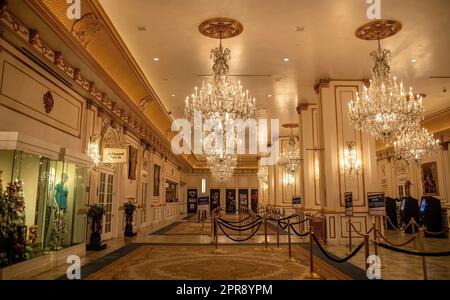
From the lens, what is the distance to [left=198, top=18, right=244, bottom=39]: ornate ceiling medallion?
6.15 meters

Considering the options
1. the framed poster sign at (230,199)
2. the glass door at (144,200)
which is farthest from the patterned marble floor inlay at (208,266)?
the framed poster sign at (230,199)

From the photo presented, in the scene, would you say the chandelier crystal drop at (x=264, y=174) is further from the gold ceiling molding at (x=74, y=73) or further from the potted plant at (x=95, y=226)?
the potted plant at (x=95, y=226)

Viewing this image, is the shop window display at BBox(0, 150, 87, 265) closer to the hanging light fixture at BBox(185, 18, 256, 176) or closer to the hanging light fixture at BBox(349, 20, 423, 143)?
the hanging light fixture at BBox(185, 18, 256, 176)

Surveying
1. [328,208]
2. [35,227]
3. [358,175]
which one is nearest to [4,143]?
[35,227]

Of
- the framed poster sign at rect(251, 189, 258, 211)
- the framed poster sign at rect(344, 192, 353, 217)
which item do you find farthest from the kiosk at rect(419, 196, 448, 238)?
the framed poster sign at rect(251, 189, 258, 211)

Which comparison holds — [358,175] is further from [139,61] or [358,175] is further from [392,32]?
[139,61]

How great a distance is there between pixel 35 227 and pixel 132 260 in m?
1.88

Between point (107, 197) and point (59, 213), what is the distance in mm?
3262

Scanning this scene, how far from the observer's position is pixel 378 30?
6.40 metres

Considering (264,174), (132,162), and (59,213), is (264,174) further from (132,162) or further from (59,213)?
(59,213)

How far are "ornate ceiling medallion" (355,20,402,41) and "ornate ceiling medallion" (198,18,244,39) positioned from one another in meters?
2.31

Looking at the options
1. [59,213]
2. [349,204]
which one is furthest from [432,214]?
[59,213]

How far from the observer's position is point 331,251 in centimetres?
766

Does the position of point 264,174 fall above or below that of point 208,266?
above
